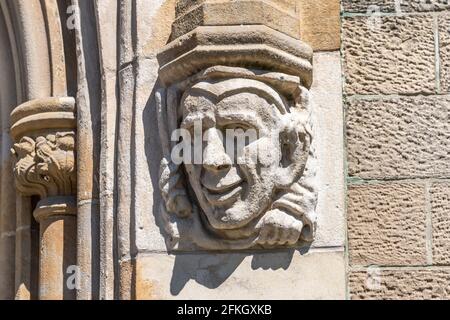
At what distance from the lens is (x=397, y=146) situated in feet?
12.5

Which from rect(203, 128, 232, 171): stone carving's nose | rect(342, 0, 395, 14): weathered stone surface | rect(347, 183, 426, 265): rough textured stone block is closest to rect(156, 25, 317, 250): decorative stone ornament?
rect(203, 128, 232, 171): stone carving's nose

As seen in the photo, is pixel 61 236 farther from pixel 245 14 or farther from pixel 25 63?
pixel 245 14

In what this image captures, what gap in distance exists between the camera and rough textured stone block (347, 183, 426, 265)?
374cm

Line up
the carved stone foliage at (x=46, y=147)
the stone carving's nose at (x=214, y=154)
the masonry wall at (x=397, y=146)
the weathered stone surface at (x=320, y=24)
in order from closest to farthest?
the stone carving's nose at (x=214, y=154), the masonry wall at (x=397, y=146), the weathered stone surface at (x=320, y=24), the carved stone foliage at (x=46, y=147)

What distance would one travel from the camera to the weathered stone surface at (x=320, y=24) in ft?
12.6

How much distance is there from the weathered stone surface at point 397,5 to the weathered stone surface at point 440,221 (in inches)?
18.7

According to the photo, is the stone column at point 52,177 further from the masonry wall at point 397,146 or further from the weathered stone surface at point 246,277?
the masonry wall at point 397,146

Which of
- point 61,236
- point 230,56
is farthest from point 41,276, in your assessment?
point 230,56

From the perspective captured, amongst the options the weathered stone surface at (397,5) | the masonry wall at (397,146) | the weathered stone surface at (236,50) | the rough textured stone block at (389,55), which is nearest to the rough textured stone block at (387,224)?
the masonry wall at (397,146)

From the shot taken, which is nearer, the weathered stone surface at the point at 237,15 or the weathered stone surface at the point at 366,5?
the weathered stone surface at the point at 237,15

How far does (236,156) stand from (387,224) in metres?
0.43

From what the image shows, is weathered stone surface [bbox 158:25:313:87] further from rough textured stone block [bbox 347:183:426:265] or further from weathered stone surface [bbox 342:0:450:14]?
rough textured stone block [bbox 347:183:426:265]
